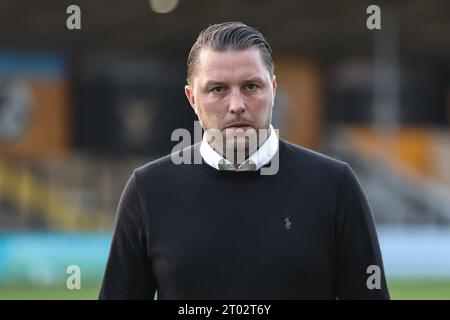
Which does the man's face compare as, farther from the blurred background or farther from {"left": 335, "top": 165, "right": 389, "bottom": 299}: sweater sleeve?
the blurred background

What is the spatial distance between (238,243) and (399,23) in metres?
23.4

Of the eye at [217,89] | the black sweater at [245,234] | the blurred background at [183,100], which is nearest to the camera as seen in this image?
the black sweater at [245,234]

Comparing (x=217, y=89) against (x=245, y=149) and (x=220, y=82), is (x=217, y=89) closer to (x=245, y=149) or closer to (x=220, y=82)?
(x=220, y=82)

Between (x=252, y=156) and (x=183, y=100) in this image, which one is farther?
(x=183, y=100)

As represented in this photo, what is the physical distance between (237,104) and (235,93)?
0.17ft

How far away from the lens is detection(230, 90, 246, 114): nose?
3727 millimetres

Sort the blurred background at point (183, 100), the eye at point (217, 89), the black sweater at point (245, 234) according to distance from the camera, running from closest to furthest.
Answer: the black sweater at point (245, 234) < the eye at point (217, 89) < the blurred background at point (183, 100)

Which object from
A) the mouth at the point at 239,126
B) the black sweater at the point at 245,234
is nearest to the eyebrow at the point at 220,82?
the mouth at the point at 239,126

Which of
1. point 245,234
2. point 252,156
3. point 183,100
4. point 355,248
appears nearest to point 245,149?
point 252,156

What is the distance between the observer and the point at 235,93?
12.4 ft

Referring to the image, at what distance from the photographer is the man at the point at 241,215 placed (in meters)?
3.72

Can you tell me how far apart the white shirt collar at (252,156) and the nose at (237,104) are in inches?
5.8

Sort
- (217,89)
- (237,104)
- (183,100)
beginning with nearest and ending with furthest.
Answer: (237,104), (217,89), (183,100)

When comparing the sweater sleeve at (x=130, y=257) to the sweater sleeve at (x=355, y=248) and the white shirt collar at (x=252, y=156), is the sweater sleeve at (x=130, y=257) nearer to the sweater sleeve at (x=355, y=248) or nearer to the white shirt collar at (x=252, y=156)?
the white shirt collar at (x=252, y=156)
